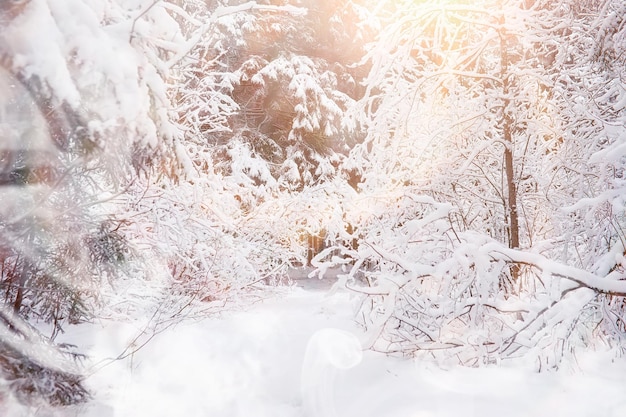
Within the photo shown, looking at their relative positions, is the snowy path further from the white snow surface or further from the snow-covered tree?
the snow-covered tree

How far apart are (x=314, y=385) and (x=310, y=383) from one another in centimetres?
8

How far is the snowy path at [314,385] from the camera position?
365cm

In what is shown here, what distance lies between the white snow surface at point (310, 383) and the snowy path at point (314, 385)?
0.01 metres

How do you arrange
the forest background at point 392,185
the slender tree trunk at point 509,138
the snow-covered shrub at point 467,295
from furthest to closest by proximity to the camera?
1. the slender tree trunk at point 509,138
2. the snow-covered shrub at point 467,295
3. the forest background at point 392,185

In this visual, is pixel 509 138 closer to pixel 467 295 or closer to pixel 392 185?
pixel 392 185

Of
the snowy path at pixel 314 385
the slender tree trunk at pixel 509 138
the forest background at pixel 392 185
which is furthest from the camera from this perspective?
the slender tree trunk at pixel 509 138

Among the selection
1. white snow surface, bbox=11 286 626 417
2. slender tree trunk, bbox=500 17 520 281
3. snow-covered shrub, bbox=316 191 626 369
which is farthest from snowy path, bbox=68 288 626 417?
slender tree trunk, bbox=500 17 520 281

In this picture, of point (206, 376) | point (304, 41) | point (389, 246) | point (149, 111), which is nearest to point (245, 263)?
point (206, 376)

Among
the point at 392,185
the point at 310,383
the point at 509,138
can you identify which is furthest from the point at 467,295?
the point at 509,138

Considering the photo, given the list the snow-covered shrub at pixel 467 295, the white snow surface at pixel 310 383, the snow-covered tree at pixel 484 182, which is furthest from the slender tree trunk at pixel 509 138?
the white snow surface at pixel 310 383

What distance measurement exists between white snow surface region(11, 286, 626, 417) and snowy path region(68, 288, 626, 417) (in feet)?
0.03

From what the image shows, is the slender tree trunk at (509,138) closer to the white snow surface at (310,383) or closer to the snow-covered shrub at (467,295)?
the snow-covered shrub at (467,295)

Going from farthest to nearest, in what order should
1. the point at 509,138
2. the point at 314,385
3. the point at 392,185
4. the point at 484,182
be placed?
the point at 484,182
the point at 392,185
the point at 509,138
the point at 314,385

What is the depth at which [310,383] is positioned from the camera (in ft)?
15.1
